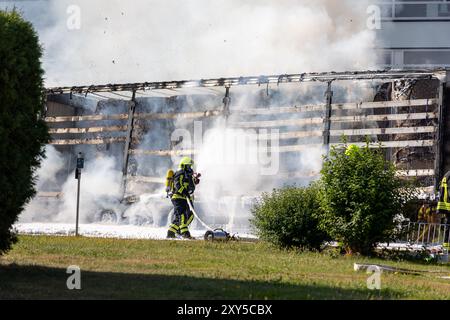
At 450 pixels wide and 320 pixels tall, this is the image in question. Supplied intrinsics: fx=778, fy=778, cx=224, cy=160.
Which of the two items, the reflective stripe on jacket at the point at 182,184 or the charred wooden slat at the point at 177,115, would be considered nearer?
the reflective stripe on jacket at the point at 182,184

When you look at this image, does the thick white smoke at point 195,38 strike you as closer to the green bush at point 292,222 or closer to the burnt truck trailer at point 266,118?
the burnt truck trailer at point 266,118

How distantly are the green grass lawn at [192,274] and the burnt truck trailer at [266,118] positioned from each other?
18.7ft

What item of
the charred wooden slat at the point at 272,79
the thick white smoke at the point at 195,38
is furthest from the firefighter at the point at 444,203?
the thick white smoke at the point at 195,38

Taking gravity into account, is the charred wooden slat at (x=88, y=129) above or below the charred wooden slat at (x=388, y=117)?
below

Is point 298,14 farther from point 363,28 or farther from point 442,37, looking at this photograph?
point 442,37

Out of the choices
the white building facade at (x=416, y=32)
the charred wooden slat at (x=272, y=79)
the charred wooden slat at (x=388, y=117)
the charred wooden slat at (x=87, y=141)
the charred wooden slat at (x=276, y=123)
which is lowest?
the charred wooden slat at (x=87, y=141)

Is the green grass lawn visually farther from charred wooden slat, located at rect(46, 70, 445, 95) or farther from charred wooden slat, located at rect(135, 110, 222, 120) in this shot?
charred wooden slat, located at rect(135, 110, 222, 120)

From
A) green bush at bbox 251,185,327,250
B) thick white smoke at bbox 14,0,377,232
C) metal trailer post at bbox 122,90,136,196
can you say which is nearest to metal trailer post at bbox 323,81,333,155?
thick white smoke at bbox 14,0,377,232

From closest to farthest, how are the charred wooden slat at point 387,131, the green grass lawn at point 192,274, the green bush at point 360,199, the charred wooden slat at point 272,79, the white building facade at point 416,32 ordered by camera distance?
the green grass lawn at point 192,274, the green bush at point 360,199, the charred wooden slat at point 387,131, the charred wooden slat at point 272,79, the white building facade at point 416,32

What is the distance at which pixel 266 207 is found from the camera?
16609 millimetres

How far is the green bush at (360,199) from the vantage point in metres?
15.4

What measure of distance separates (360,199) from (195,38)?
14590 millimetres

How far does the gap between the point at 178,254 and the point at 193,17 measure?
53.1ft

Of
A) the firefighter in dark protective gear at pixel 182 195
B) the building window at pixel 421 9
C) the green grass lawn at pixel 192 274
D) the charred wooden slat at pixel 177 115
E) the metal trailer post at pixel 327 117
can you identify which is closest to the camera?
the green grass lawn at pixel 192 274
